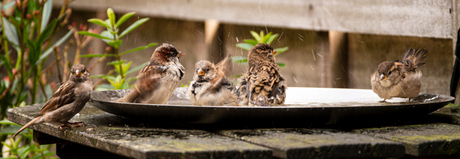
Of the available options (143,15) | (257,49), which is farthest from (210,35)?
(257,49)

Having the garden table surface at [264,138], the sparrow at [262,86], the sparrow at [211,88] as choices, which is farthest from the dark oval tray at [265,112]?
the sparrow at [262,86]

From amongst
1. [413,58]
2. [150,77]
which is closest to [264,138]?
[150,77]

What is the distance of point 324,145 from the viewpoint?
927 millimetres

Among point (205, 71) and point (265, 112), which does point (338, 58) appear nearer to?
point (205, 71)

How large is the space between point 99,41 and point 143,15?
47 cm

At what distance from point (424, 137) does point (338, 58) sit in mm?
2431

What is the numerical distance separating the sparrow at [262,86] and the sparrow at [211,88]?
0.09 m

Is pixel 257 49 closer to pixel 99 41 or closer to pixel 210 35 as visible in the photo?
pixel 210 35

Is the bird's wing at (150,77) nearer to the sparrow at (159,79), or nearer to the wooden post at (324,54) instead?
the sparrow at (159,79)

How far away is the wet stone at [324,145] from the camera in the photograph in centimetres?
91

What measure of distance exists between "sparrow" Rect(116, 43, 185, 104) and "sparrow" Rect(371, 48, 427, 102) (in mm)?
911

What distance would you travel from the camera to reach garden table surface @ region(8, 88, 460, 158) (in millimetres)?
903

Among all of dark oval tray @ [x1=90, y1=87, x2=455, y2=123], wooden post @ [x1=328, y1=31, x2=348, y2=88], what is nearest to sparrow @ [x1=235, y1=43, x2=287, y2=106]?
dark oval tray @ [x1=90, y1=87, x2=455, y2=123]

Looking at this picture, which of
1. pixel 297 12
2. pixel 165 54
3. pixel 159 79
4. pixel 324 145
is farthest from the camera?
pixel 297 12
